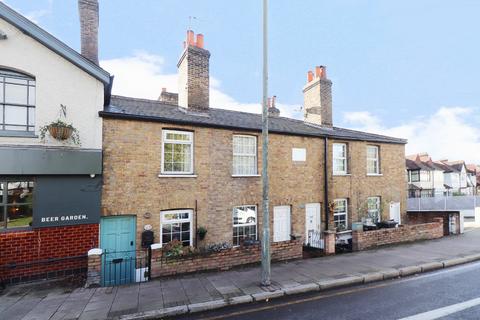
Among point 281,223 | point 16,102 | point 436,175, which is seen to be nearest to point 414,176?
point 436,175

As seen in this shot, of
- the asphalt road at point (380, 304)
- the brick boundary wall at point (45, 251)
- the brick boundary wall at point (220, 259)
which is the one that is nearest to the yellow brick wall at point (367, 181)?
the brick boundary wall at point (220, 259)

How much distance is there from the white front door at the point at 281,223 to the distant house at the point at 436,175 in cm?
3192

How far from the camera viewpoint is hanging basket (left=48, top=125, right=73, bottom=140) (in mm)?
8062

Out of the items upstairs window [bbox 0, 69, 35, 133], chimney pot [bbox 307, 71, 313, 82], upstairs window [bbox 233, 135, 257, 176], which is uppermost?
chimney pot [bbox 307, 71, 313, 82]

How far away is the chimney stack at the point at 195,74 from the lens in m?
12.0

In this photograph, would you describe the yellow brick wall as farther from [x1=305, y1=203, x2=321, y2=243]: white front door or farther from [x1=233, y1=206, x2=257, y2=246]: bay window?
[x1=233, y1=206, x2=257, y2=246]: bay window

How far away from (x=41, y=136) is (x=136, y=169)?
2989mm

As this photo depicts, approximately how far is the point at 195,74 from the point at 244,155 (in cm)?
434

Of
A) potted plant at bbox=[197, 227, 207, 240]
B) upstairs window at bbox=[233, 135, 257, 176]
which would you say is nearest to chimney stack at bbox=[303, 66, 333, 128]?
upstairs window at bbox=[233, 135, 257, 176]

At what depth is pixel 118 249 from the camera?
9180 millimetres

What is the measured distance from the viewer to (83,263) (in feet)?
28.3

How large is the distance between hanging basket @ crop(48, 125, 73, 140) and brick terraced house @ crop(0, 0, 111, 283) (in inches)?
1.0

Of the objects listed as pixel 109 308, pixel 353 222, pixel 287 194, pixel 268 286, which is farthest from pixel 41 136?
pixel 353 222

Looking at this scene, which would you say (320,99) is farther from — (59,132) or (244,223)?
(59,132)
